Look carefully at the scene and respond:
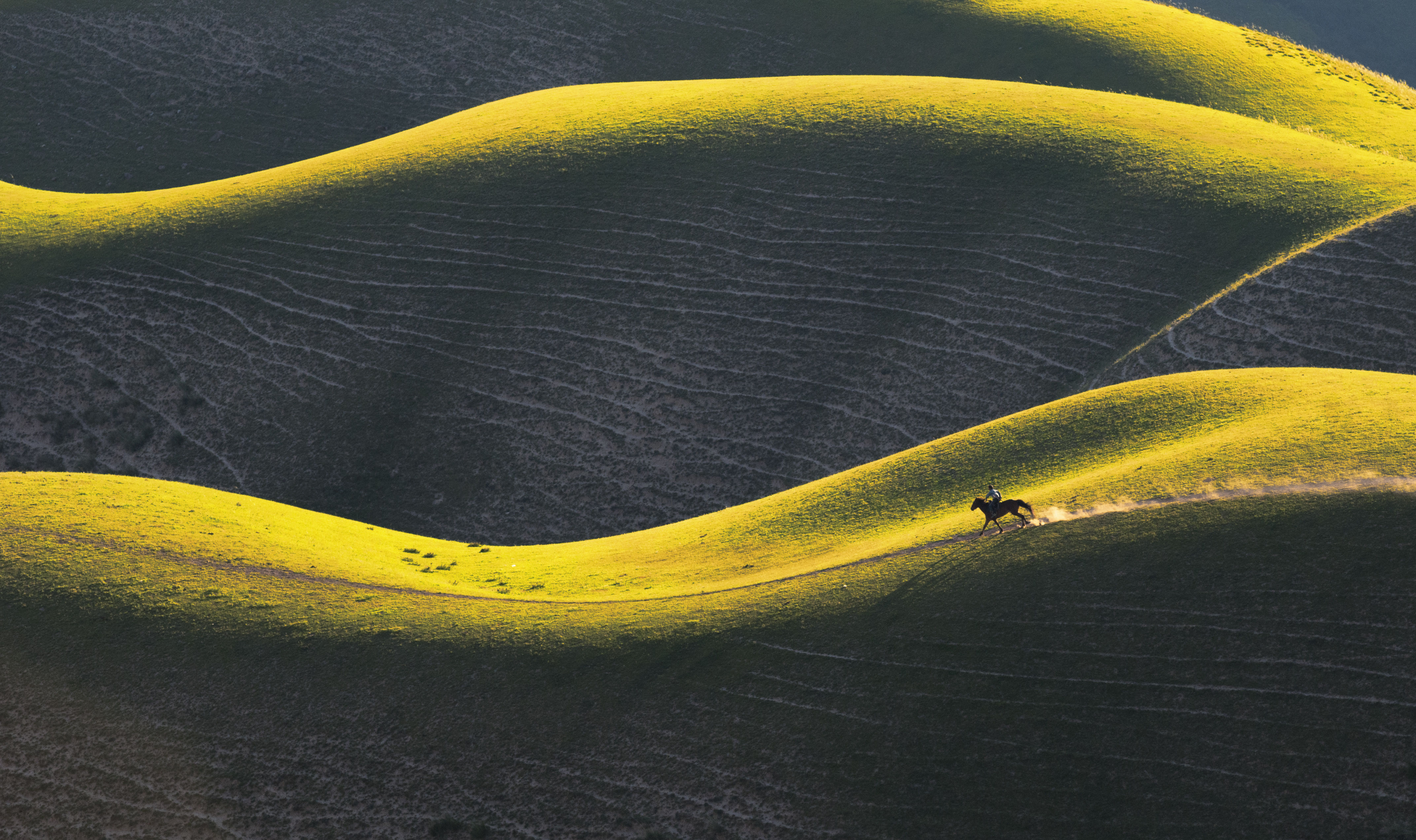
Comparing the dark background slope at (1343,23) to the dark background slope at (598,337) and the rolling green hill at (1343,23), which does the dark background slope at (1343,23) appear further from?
the dark background slope at (598,337)

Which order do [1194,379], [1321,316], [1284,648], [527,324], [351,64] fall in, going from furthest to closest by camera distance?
[351,64]
[527,324]
[1321,316]
[1194,379]
[1284,648]

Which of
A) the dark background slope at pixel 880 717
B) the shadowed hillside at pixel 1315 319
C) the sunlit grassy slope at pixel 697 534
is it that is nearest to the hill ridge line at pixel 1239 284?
the shadowed hillside at pixel 1315 319

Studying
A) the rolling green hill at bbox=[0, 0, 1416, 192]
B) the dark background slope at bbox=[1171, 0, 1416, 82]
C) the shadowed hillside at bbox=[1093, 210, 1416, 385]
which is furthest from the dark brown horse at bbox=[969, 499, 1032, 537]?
the dark background slope at bbox=[1171, 0, 1416, 82]

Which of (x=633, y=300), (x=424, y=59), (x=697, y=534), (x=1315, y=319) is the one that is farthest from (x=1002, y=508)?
(x=424, y=59)

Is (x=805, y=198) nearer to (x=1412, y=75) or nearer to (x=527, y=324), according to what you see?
(x=527, y=324)

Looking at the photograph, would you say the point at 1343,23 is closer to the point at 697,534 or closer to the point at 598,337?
→ the point at 598,337

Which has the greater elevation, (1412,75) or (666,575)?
(1412,75)

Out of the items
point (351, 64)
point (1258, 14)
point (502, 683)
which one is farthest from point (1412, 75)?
point (502, 683)
